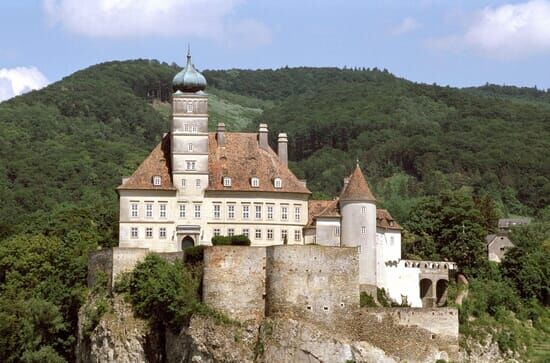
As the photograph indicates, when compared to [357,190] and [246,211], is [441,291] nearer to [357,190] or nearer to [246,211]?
[357,190]

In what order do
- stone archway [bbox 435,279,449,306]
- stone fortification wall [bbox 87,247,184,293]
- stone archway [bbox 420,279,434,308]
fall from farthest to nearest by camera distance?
1. stone archway [bbox 435,279,449,306]
2. stone archway [bbox 420,279,434,308]
3. stone fortification wall [bbox 87,247,184,293]

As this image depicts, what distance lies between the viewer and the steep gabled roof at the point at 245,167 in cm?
7450

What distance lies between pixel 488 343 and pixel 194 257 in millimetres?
17953

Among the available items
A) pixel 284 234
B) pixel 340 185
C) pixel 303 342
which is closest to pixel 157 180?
pixel 284 234

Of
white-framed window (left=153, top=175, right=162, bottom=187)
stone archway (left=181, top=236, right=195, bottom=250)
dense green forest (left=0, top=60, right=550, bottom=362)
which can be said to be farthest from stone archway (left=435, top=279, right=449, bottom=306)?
white-framed window (left=153, top=175, right=162, bottom=187)

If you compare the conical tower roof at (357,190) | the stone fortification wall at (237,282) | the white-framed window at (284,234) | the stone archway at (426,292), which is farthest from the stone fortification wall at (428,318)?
the white-framed window at (284,234)

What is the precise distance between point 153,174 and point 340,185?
290 feet

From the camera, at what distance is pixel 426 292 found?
74188 millimetres

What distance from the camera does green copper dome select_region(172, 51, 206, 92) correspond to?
74.3m

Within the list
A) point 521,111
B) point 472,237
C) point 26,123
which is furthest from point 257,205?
point 521,111

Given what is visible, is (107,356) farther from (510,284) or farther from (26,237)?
(510,284)

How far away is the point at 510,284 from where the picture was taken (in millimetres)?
80125

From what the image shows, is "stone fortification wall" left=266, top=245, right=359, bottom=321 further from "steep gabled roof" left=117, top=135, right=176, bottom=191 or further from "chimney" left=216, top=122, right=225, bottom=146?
"chimney" left=216, top=122, right=225, bottom=146

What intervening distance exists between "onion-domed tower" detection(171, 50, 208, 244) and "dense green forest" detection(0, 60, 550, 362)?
829 cm
